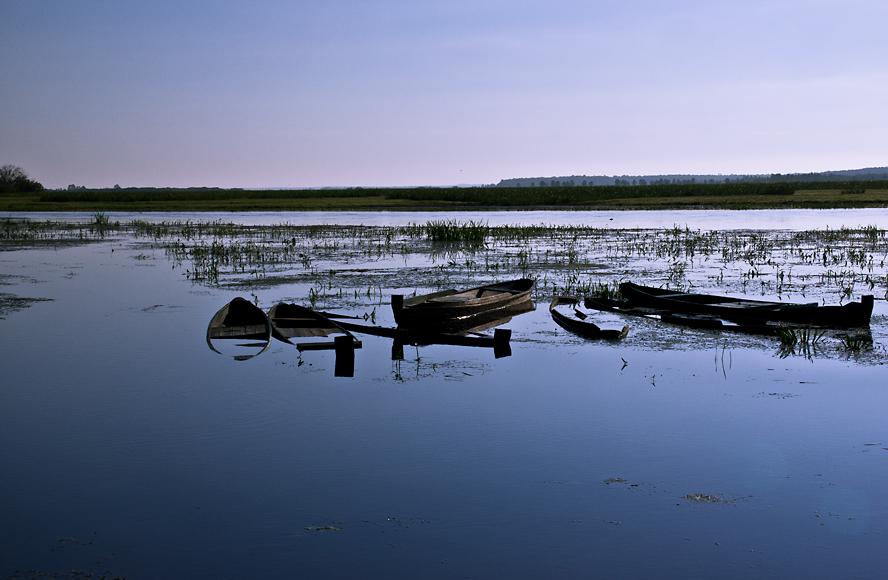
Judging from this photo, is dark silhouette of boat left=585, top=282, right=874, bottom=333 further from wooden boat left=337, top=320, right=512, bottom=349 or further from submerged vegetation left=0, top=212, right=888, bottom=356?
wooden boat left=337, top=320, right=512, bottom=349

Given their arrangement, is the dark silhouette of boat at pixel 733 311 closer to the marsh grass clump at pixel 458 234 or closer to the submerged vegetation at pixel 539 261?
the submerged vegetation at pixel 539 261

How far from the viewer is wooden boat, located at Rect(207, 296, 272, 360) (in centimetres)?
909

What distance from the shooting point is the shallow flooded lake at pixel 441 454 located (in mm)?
3740

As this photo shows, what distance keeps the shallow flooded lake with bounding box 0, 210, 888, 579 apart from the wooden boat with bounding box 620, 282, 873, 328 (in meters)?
0.39

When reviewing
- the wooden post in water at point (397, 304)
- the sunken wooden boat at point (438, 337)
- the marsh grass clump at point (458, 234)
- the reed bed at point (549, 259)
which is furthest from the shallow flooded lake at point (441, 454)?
the marsh grass clump at point (458, 234)

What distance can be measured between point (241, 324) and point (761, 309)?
23.2 ft

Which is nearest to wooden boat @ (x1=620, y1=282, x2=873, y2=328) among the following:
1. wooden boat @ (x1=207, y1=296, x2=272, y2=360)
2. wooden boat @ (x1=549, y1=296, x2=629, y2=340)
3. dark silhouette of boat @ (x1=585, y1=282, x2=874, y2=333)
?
dark silhouette of boat @ (x1=585, y1=282, x2=874, y2=333)

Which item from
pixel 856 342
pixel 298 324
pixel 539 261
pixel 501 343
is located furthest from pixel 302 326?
pixel 539 261

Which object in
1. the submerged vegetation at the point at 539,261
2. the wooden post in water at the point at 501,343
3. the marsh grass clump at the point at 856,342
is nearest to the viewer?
Answer: the wooden post in water at the point at 501,343

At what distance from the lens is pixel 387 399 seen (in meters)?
6.64

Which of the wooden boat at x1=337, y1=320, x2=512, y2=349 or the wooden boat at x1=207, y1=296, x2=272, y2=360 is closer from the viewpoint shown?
the wooden boat at x1=337, y1=320, x2=512, y2=349

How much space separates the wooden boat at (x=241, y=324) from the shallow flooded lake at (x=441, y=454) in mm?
257

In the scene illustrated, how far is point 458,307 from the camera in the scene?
9.43m

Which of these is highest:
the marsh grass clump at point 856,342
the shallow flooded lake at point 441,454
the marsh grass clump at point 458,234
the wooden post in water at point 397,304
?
the marsh grass clump at point 458,234
